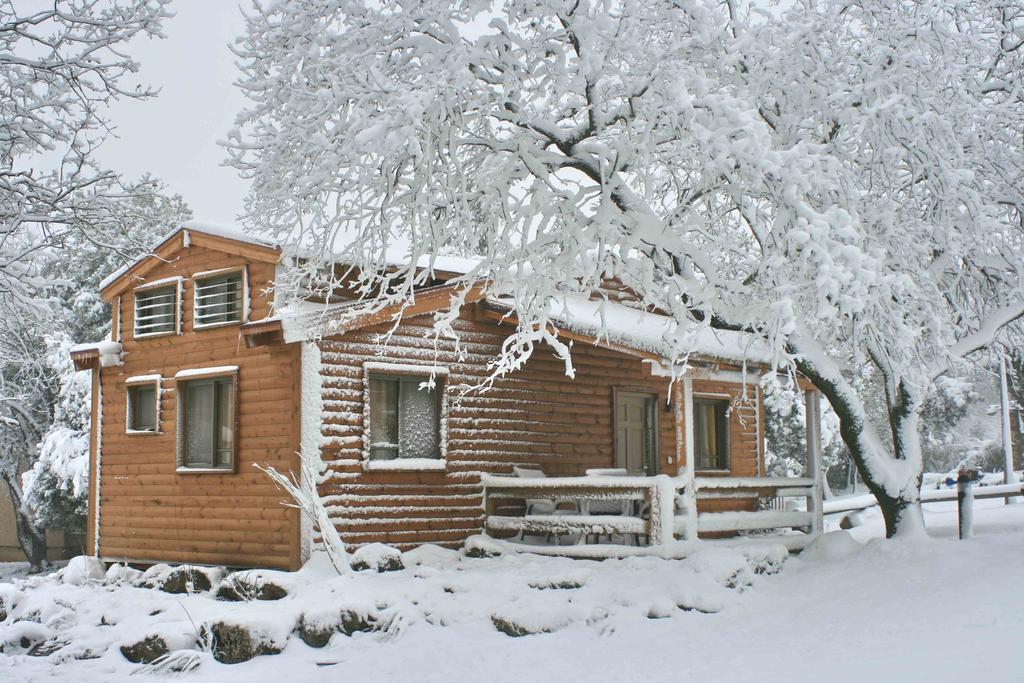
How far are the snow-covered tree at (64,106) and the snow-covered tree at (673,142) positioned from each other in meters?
2.03

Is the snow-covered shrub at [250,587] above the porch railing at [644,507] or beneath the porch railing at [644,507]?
beneath

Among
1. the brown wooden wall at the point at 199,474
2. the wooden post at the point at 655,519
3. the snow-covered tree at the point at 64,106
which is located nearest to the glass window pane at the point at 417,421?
the brown wooden wall at the point at 199,474

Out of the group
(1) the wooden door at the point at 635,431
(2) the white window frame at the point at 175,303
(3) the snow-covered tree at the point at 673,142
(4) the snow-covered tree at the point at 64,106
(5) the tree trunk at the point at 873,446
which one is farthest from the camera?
(1) the wooden door at the point at 635,431

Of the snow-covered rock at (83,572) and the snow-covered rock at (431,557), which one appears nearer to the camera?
the snow-covered rock at (431,557)

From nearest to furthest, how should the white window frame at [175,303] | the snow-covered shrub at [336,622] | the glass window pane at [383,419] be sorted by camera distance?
the snow-covered shrub at [336,622]
the glass window pane at [383,419]
the white window frame at [175,303]

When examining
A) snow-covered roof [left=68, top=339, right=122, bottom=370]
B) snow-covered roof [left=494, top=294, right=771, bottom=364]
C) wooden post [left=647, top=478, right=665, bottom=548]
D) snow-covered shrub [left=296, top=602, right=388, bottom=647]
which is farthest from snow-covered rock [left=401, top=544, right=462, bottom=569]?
snow-covered roof [left=68, top=339, right=122, bottom=370]

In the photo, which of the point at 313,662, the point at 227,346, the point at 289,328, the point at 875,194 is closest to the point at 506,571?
the point at 313,662

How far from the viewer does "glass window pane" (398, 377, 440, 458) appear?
14.0 metres

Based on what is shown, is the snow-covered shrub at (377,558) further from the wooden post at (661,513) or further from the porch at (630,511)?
the wooden post at (661,513)

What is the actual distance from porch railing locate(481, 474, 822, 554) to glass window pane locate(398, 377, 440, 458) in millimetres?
1004

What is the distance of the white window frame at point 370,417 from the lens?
13461 millimetres

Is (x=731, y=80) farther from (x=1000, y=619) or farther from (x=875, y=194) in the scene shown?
(x=1000, y=619)

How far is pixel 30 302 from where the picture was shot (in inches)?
356

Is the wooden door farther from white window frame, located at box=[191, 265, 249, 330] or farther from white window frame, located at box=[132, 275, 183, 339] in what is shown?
white window frame, located at box=[132, 275, 183, 339]
